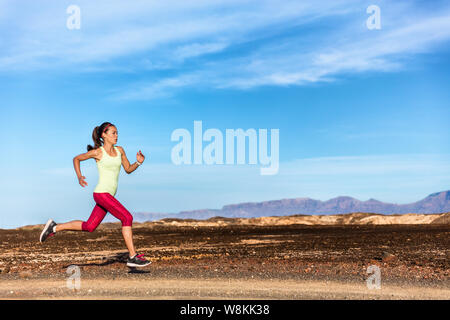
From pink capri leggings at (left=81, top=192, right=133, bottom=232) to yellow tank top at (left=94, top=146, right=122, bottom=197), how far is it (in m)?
0.10

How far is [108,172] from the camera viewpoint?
376 inches

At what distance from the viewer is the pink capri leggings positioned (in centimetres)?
948

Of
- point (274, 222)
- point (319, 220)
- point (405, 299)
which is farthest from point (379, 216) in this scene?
point (405, 299)

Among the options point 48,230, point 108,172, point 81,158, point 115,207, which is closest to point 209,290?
point 115,207

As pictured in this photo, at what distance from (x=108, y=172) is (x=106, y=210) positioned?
726mm

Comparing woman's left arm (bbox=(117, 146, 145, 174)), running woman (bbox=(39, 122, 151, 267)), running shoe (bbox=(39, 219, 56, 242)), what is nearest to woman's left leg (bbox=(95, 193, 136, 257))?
running woman (bbox=(39, 122, 151, 267))

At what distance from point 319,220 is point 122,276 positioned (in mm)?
70299

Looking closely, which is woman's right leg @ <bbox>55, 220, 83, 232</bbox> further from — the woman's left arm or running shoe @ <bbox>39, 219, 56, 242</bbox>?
the woman's left arm

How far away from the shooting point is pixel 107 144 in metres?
9.64

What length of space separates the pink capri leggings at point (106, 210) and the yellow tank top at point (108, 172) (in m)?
0.10

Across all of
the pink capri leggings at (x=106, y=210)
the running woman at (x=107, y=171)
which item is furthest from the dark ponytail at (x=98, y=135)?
the pink capri leggings at (x=106, y=210)

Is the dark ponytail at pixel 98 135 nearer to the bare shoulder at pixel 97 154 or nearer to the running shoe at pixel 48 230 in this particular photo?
the bare shoulder at pixel 97 154

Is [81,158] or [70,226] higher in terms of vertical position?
[81,158]

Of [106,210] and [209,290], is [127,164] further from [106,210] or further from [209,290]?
[209,290]
